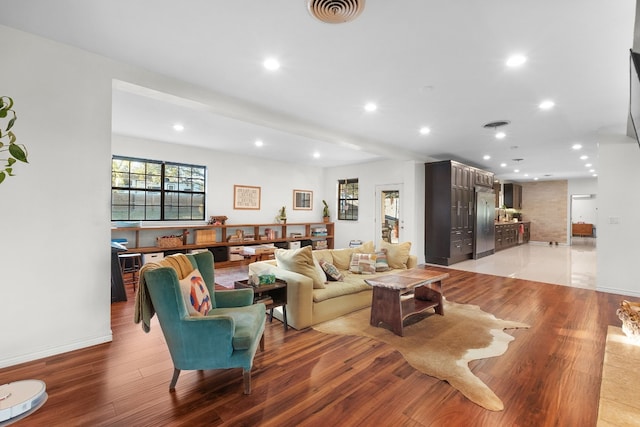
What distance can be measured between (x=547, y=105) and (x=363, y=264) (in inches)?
125

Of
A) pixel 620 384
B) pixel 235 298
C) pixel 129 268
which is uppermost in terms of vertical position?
pixel 235 298

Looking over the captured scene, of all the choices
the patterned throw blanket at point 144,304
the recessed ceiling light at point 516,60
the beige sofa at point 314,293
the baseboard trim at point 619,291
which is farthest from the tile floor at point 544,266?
the patterned throw blanket at point 144,304

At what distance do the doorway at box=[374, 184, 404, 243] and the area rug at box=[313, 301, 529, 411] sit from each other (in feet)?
13.4

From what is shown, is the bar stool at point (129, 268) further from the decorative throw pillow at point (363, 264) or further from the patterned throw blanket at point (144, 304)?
the decorative throw pillow at point (363, 264)

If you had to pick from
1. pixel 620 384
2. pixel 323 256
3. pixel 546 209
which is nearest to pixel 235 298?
pixel 323 256


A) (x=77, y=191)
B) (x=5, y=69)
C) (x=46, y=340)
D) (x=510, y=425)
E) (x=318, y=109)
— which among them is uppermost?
(x=318, y=109)

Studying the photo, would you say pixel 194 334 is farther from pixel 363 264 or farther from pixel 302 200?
pixel 302 200

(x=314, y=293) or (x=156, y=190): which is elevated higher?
(x=156, y=190)

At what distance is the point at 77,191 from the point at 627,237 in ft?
24.1

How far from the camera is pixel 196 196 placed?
7.07 m

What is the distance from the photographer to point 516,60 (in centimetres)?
283

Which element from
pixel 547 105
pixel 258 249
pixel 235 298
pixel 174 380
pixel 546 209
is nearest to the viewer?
pixel 174 380

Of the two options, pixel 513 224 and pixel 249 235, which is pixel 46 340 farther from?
pixel 513 224

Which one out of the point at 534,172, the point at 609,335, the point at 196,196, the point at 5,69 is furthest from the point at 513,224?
the point at 5,69
